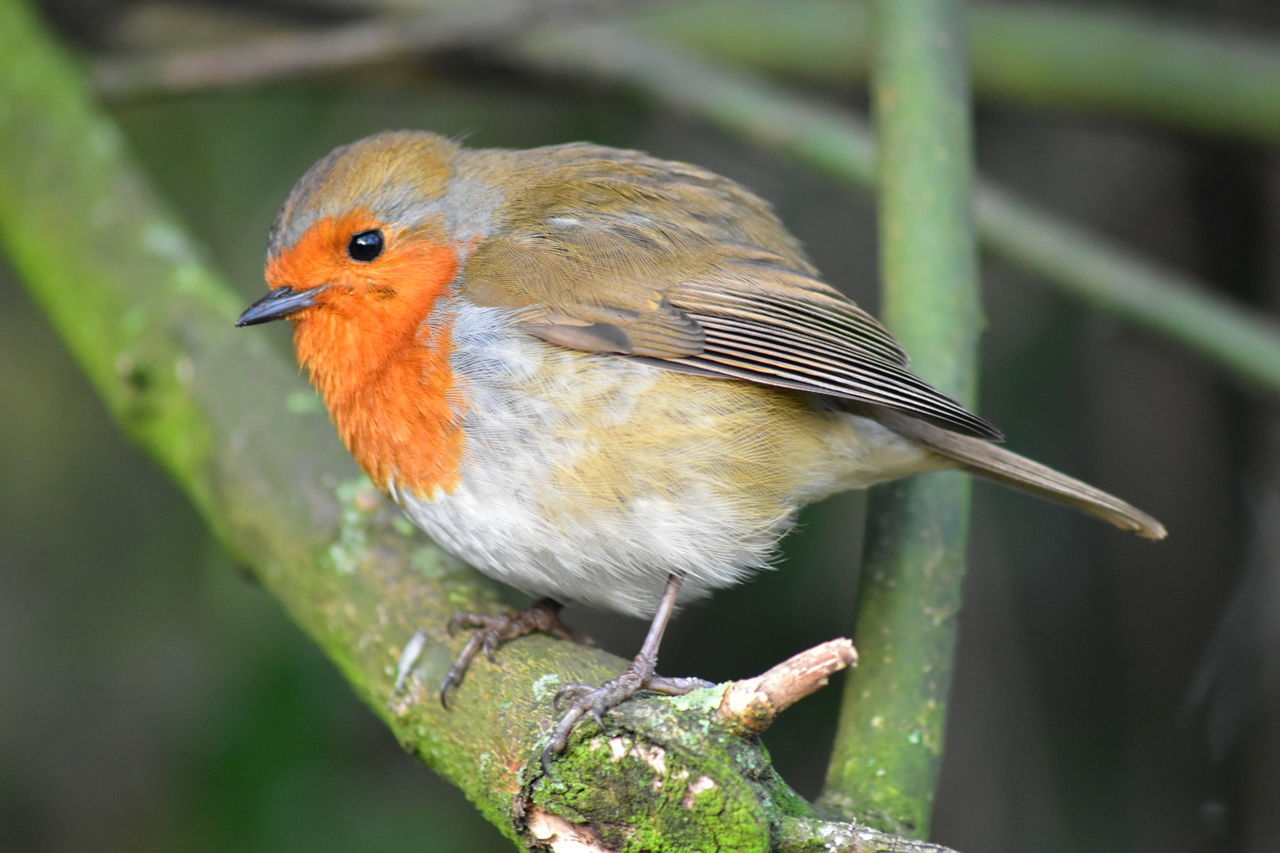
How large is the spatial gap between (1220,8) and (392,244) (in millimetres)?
3242

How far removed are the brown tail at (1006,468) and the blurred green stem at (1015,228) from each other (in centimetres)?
→ 82

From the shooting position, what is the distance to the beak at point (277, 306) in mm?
2717

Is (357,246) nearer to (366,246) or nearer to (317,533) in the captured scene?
(366,246)

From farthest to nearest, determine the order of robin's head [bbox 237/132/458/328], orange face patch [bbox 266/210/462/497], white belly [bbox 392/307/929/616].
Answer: robin's head [bbox 237/132/458/328] → orange face patch [bbox 266/210/462/497] → white belly [bbox 392/307/929/616]

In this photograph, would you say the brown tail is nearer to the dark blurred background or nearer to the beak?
the dark blurred background

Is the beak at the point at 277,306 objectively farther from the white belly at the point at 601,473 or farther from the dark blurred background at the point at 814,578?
the dark blurred background at the point at 814,578

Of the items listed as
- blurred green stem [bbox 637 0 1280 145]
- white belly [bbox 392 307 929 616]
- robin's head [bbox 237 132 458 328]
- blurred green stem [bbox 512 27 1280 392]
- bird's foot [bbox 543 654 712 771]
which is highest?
blurred green stem [bbox 637 0 1280 145]

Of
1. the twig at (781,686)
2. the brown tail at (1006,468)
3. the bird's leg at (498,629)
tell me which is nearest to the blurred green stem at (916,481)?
the brown tail at (1006,468)

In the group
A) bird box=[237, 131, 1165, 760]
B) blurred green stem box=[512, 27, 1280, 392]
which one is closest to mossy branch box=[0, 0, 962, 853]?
bird box=[237, 131, 1165, 760]

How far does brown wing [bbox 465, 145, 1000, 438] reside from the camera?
248 cm

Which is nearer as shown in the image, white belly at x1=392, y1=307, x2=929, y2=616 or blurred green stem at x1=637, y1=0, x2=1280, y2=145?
white belly at x1=392, y1=307, x2=929, y2=616

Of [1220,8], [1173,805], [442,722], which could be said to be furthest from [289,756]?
[1220,8]

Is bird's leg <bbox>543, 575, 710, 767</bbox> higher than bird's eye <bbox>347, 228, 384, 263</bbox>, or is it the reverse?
bird's eye <bbox>347, 228, 384, 263</bbox>

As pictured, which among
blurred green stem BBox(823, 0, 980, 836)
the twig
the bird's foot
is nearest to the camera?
the twig
